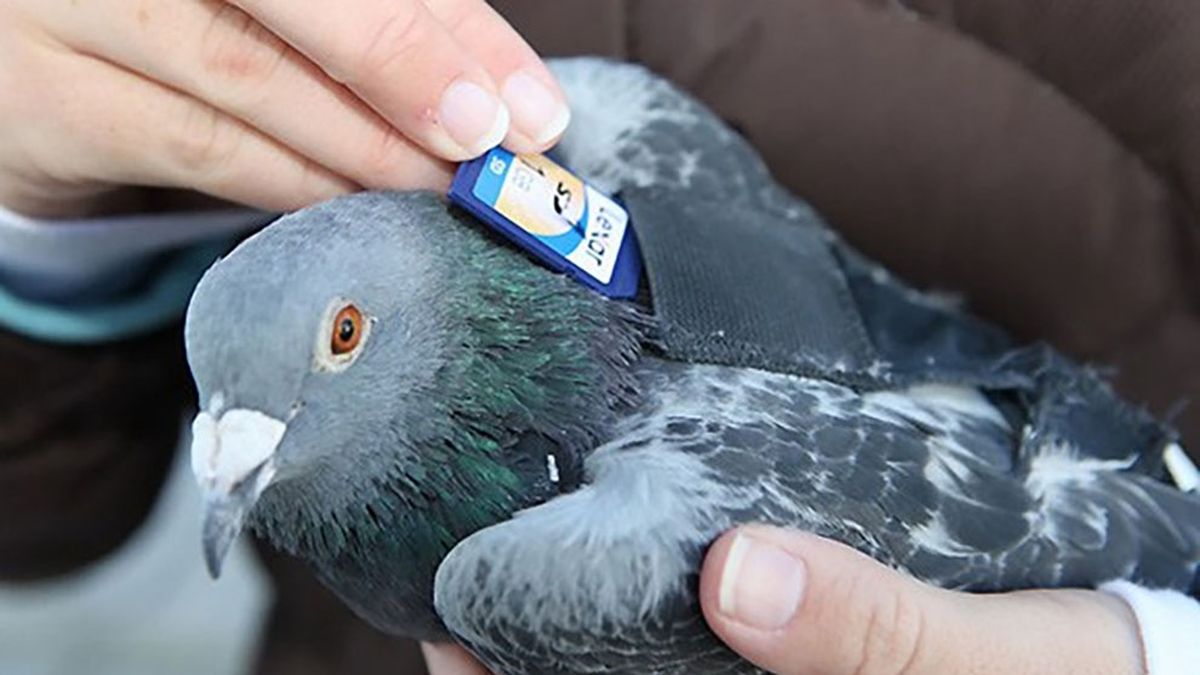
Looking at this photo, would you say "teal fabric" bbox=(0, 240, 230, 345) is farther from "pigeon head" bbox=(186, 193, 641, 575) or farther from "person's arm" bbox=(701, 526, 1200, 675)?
"person's arm" bbox=(701, 526, 1200, 675)

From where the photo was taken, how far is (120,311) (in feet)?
5.77

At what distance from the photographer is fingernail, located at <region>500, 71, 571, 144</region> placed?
1.30 metres

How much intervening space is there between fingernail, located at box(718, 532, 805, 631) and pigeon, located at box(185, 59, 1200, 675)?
0.16ft

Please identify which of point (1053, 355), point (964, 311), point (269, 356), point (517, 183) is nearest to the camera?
point (269, 356)

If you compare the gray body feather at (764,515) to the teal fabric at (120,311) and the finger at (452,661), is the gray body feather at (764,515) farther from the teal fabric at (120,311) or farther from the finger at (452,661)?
the teal fabric at (120,311)

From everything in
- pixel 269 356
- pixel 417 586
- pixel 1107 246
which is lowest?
pixel 417 586

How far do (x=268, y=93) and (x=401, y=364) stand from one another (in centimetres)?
27

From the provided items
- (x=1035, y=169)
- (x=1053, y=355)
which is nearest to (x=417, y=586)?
(x=1053, y=355)

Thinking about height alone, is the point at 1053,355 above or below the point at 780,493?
above

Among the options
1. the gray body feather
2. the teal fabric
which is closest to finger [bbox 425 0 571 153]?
the gray body feather

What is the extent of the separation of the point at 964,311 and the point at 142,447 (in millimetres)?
1066

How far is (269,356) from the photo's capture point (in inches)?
47.1

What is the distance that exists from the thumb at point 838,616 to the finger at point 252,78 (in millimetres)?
464

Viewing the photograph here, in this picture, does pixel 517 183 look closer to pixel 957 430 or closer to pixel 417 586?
pixel 417 586
